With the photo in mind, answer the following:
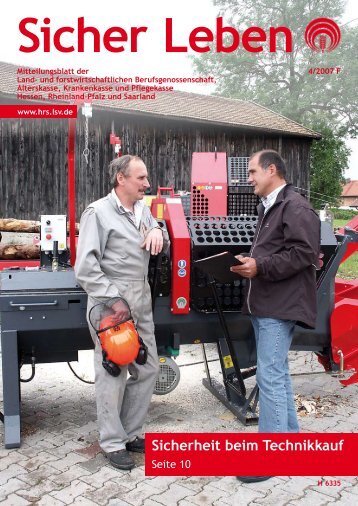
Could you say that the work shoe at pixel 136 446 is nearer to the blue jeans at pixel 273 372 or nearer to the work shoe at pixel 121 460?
the work shoe at pixel 121 460

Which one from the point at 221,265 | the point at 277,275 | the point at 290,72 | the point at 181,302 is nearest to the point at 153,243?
the point at 221,265

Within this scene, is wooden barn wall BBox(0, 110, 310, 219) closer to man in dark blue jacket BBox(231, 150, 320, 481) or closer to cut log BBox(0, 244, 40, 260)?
cut log BBox(0, 244, 40, 260)

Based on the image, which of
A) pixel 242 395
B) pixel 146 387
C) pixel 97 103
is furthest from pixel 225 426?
pixel 97 103

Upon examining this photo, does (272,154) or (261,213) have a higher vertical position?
(272,154)

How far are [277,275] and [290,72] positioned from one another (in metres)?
33.8

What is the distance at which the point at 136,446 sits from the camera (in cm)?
354

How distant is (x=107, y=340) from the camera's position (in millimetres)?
3080

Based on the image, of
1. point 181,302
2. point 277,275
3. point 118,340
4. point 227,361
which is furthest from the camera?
point 227,361

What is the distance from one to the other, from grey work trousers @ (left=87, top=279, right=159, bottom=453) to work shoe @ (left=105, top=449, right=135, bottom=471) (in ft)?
0.10

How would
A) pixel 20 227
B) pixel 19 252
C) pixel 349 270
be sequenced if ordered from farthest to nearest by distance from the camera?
1. pixel 349 270
2. pixel 20 227
3. pixel 19 252

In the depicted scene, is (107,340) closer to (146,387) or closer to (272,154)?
(146,387)

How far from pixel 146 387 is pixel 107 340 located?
62cm

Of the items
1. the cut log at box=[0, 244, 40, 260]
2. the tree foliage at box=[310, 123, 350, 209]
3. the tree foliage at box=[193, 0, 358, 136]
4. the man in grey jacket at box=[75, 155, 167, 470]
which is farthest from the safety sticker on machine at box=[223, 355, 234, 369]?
the tree foliage at box=[193, 0, 358, 136]

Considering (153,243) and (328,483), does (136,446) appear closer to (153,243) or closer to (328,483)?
(328,483)
